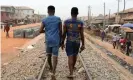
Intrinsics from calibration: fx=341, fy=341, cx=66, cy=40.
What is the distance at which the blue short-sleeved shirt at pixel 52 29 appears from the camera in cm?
845

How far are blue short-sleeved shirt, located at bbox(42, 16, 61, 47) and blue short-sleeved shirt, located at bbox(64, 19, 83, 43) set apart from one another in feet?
0.82

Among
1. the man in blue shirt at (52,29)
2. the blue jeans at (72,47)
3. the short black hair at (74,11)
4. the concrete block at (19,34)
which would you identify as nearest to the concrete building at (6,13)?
the concrete block at (19,34)

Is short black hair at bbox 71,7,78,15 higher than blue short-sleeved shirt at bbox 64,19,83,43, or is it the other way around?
short black hair at bbox 71,7,78,15

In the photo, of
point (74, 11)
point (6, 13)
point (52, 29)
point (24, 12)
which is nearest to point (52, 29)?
point (52, 29)

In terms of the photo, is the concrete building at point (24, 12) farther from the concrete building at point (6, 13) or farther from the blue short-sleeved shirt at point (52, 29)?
the blue short-sleeved shirt at point (52, 29)

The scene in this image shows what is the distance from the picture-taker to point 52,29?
333 inches

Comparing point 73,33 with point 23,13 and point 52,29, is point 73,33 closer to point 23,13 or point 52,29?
point 52,29

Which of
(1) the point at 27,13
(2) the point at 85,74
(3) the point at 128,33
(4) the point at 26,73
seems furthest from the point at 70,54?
(1) the point at 27,13

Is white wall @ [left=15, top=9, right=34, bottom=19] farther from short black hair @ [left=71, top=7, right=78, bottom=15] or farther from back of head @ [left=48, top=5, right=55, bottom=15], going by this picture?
short black hair @ [left=71, top=7, right=78, bottom=15]

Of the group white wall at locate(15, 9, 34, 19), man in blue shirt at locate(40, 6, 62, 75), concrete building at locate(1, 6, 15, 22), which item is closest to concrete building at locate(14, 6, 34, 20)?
white wall at locate(15, 9, 34, 19)

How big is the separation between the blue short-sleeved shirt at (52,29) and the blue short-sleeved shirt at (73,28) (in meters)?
0.25

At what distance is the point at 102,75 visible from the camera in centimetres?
1042

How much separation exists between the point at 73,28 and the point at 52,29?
1.73 ft

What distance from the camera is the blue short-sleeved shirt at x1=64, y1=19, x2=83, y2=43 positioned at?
8453 millimetres
